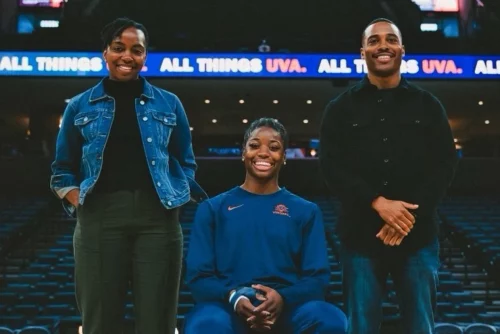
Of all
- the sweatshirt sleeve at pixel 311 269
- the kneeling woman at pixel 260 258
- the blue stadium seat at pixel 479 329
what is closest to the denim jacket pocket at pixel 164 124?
the kneeling woman at pixel 260 258

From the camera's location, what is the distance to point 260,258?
6.71 ft

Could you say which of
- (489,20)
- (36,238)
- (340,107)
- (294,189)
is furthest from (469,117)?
(340,107)

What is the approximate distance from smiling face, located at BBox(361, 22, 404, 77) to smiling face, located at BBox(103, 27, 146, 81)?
0.86m

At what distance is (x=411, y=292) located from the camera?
2.00 m

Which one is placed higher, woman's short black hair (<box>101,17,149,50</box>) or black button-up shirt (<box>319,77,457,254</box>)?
woman's short black hair (<box>101,17,149,50</box>)

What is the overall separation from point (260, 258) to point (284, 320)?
233 millimetres

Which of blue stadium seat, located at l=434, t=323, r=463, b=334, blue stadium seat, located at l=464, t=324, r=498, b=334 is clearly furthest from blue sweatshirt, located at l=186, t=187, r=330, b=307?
blue stadium seat, located at l=464, t=324, r=498, b=334

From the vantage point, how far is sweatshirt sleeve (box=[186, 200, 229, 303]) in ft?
6.45

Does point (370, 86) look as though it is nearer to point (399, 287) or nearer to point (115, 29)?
point (399, 287)

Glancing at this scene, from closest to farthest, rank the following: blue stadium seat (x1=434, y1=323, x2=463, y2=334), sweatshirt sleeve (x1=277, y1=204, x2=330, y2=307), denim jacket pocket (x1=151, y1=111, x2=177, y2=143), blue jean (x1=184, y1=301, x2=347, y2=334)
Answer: blue jean (x1=184, y1=301, x2=347, y2=334) → sweatshirt sleeve (x1=277, y1=204, x2=330, y2=307) → denim jacket pocket (x1=151, y1=111, x2=177, y2=143) → blue stadium seat (x1=434, y1=323, x2=463, y2=334)

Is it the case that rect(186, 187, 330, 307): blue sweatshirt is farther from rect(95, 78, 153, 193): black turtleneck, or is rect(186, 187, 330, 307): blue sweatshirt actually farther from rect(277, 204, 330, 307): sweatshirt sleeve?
rect(95, 78, 153, 193): black turtleneck

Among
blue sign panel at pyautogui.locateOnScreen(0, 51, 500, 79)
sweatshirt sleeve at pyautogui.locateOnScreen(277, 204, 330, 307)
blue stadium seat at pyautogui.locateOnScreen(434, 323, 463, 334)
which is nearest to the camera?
sweatshirt sleeve at pyautogui.locateOnScreen(277, 204, 330, 307)

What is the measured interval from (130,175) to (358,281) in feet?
2.87

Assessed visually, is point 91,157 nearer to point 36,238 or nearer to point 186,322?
point 186,322
